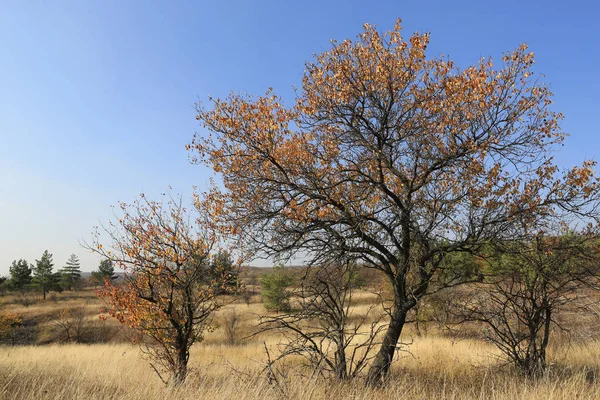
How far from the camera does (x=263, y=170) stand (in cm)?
787

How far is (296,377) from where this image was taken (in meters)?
5.55

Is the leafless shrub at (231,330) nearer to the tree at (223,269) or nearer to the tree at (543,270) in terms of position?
the tree at (223,269)

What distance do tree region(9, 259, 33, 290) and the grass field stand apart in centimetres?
5084

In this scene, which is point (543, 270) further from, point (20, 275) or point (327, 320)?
point (20, 275)

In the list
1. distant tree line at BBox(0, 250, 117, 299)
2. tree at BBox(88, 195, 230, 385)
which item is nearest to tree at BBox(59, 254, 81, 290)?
distant tree line at BBox(0, 250, 117, 299)

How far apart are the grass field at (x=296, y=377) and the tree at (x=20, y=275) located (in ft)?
167

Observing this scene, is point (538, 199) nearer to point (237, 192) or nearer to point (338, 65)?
point (338, 65)

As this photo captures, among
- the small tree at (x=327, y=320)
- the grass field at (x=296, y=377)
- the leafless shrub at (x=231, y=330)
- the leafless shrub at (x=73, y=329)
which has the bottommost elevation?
the leafless shrub at (x=73, y=329)

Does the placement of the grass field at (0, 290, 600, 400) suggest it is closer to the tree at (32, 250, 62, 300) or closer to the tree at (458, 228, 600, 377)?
the tree at (458, 228, 600, 377)

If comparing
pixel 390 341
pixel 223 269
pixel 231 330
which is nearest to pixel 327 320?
pixel 390 341

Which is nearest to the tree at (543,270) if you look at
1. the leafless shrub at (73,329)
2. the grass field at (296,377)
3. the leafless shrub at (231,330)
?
the grass field at (296,377)

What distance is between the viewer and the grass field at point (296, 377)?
4.54m

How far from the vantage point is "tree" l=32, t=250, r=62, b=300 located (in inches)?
2276

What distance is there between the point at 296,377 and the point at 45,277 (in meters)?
66.3
